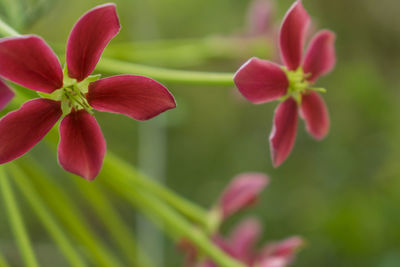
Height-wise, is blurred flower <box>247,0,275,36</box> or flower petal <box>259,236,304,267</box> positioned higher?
blurred flower <box>247,0,275,36</box>

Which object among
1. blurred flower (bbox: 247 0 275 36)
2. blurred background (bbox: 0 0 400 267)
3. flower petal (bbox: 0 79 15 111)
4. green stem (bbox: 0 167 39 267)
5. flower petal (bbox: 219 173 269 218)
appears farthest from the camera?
blurred background (bbox: 0 0 400 267)

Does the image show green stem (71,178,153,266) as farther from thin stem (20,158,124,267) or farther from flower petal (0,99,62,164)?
flower petal (0,99,62,164)

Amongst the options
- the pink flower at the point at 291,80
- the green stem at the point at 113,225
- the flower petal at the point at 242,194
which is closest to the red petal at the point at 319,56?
the pink flower at the point at 291,80

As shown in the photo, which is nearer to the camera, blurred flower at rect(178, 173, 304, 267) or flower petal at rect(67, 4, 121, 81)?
flower petal at rect(67, 4, 121, 81)

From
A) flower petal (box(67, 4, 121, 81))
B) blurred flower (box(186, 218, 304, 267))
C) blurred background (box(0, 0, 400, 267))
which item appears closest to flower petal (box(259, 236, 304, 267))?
blurred flower (box(186, 218, 304, 267))

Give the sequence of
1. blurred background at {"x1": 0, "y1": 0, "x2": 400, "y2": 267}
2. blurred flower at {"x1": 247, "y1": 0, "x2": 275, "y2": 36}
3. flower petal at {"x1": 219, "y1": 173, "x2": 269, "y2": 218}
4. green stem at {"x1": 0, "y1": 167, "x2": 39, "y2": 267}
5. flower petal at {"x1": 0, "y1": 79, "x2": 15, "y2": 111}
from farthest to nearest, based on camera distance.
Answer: blurred background at {"x1": 0, "y1": 0, "x2": 400, "y2": 267}
blurred flower at {"x1": 247, "y1": 0, "x2": 275, "y2": 36}
flower petal at {"x1": 219, "y1": 173, "x2": 269, "y2": 218}
green stem at {"x1": 0, "y1": 167, "x2": 39, "y2": 267}
flower petal at {"x1": 0, "y1": 79, "x2": 15, "y2": 111}

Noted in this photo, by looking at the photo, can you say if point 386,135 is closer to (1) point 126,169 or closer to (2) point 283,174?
(2) point 283,174

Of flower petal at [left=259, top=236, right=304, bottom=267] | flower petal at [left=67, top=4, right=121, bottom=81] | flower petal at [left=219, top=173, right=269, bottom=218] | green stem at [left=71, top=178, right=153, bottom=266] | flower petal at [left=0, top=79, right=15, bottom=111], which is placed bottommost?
flower petal at [left=0, top=79, right=15, bottom=111]

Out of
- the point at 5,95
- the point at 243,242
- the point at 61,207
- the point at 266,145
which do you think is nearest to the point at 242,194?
the point at 243,242
